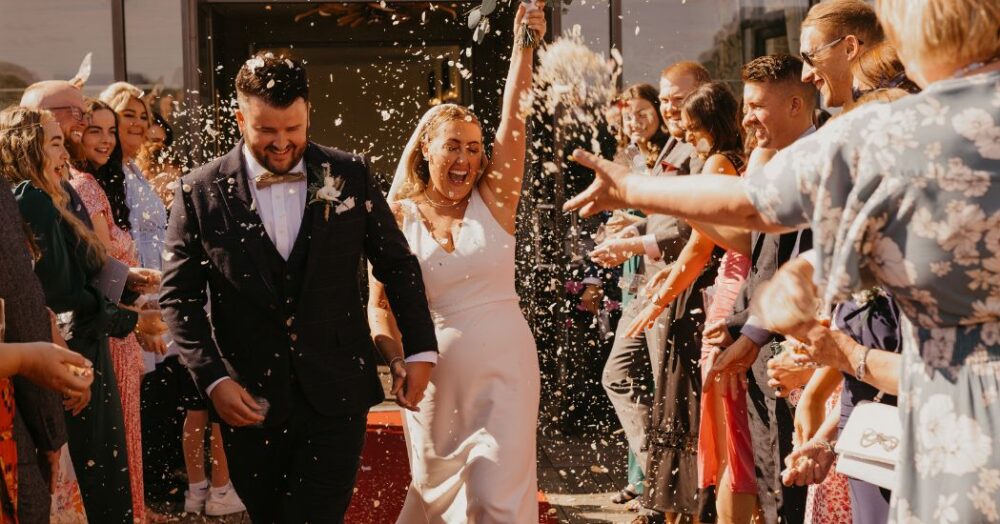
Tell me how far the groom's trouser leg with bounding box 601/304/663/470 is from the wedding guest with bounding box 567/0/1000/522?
3719 millimetres

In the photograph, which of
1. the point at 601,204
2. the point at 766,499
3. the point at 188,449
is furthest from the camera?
the point at 188,449

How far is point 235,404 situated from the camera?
362cm

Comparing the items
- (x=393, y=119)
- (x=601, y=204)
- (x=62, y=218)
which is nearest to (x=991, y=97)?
(x=601, y=204)

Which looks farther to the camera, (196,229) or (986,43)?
(196,229)

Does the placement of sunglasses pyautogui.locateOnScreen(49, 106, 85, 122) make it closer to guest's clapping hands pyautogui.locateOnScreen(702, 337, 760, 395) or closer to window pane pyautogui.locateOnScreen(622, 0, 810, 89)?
guest's clapping hands pyautogui.locateOnScreen(702, 337, 760, 395)

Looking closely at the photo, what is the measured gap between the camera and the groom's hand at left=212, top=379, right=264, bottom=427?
3631mm

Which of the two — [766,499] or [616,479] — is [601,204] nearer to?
[766,499]

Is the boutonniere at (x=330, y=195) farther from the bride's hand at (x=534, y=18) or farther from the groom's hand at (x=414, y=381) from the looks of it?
the bride's hand at (x=534, y=18)

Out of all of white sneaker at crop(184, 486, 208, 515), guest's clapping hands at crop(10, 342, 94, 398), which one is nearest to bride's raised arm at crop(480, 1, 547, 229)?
guest's clapping hands at crop(10, 342, 94, 398)

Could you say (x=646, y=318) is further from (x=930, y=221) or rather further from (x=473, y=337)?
(x=930, y=221)

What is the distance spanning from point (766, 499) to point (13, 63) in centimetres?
626

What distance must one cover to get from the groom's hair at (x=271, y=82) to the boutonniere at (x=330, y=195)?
0.26 metres

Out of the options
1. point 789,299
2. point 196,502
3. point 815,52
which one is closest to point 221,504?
point 196,502

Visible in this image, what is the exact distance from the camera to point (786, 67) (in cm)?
425
